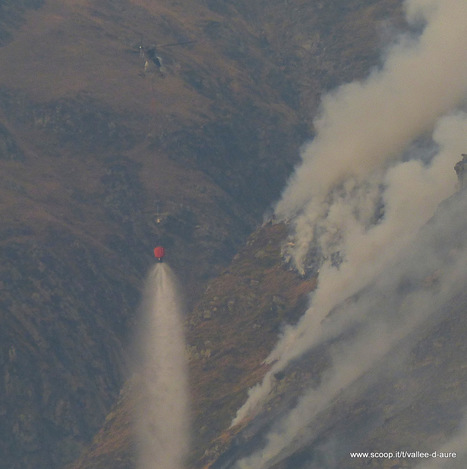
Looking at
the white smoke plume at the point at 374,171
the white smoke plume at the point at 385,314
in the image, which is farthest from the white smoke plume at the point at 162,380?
the white smoke plume at the point at 385,314

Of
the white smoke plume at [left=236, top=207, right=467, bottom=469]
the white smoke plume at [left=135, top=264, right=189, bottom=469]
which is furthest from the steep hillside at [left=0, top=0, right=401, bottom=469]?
the white smoke plume at [left=236, top=207, right=467, bottom=469]

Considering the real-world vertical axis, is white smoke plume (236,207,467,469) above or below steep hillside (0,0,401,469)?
below

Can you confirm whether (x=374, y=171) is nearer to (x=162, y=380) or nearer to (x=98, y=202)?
(x=98, y=202)

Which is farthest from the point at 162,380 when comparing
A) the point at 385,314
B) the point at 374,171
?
the point at 374,171

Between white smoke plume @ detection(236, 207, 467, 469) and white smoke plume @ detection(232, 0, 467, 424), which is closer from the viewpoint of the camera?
white smoke plume @ detection(236, 207, 467, 469)

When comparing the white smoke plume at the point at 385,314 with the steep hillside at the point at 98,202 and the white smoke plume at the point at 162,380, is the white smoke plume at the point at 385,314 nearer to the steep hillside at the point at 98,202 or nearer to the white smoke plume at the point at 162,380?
the steep hillside at the point at 98,202

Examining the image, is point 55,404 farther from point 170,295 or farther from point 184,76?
point 184,76

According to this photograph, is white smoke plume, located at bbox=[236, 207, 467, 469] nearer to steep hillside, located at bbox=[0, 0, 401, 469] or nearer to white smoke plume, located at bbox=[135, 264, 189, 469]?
steep hillside, located at bbox=[0, 0, 401, 469]
